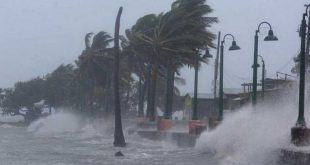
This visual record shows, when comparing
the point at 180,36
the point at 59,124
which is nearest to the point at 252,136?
the point at 180,36

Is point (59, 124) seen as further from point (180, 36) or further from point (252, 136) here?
point (252, 136)

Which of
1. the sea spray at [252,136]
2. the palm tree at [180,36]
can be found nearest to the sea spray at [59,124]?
the palm tree at [180,36]

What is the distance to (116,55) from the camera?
4219cm

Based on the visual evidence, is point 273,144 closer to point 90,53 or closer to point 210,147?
point 210,147

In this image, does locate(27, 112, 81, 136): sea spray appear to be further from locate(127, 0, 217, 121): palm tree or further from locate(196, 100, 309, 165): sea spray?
locate(196, 100, 309, 165): sea spray

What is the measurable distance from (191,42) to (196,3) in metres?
2.61

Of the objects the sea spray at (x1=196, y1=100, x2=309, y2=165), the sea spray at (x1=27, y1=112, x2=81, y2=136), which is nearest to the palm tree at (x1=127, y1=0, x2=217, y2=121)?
the sea spray at (x1=196, y1=100, x2=309, y2=165)

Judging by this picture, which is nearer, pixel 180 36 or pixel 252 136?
pixel 252 136

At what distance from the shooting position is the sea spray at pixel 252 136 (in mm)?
22688

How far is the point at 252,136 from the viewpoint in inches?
1025

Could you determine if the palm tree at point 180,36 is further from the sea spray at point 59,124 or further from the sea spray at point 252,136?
the sea spray at point 59,124

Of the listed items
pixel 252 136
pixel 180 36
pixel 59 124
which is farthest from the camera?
pixel 59 124

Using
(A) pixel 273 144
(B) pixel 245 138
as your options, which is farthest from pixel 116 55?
(A) pixel 273 144

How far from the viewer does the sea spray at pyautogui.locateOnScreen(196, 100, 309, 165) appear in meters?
22.7
